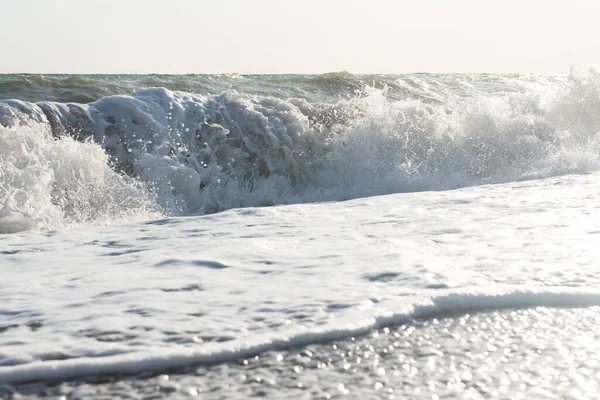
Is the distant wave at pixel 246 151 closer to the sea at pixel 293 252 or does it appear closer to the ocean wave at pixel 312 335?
the sea at pixel 293 252

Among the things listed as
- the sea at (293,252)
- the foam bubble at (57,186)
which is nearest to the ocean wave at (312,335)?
the sea at (293,252)

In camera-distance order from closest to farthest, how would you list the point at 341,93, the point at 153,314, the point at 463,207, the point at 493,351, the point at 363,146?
the point at 493,351 → the point at 153,314 → the point at 463,207 → the point at 363,146 → the point at 341,93

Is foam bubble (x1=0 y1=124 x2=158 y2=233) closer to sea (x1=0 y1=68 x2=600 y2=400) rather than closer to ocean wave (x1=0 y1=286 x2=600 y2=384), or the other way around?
sea (x1=0 y1=68 x2=600 y2=400)

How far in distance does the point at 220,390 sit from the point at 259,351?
0.31 metres

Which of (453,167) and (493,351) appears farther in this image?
(453,167)

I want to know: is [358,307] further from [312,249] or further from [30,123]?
[30,123]

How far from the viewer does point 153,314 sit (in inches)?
106

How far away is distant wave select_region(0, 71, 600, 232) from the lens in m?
6.02

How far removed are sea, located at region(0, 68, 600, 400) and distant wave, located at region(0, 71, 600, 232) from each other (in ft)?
0.09

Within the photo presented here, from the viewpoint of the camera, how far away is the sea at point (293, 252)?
216 cm

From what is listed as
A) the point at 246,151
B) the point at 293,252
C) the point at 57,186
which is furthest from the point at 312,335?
the point at 246,151

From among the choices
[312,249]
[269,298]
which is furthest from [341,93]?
[269,298]

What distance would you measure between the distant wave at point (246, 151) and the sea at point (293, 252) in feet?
0.09

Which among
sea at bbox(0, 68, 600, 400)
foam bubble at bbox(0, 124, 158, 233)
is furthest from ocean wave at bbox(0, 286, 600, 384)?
foam bubble at bbox(0, 124, 158, 233)
